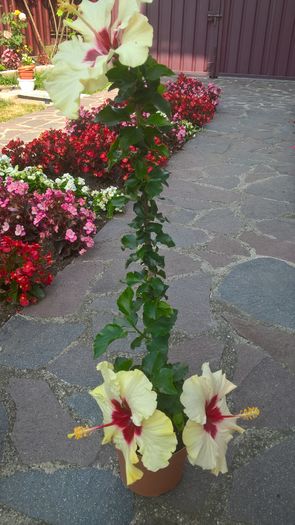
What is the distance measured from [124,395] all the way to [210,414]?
0.30m

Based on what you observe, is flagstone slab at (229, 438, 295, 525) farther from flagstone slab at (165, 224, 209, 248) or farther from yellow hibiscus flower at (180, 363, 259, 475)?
flagstone slab at (165, 224, 209, 248)

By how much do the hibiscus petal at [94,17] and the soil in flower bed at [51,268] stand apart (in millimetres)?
2002

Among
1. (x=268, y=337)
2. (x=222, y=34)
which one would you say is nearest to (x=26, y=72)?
(x=222, y=34)

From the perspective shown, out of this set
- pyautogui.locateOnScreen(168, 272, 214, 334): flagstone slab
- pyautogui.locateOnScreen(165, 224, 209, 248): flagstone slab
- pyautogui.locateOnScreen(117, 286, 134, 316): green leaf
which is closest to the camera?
pyautogui.locateOnScreen(117, 286, 134, 316): green leaf

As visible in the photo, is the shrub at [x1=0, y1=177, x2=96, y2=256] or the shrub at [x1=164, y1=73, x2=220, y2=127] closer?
the shrub at [x1=0, y1=177, x2=96, y2=256]

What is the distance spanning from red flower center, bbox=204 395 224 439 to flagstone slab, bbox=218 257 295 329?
1.33m

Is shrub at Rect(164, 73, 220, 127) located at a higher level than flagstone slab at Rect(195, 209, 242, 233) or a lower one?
higher

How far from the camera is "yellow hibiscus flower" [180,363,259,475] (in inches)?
52.2

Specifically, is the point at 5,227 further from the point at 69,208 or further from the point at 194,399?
the point at 194,399

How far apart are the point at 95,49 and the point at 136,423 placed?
985 mm

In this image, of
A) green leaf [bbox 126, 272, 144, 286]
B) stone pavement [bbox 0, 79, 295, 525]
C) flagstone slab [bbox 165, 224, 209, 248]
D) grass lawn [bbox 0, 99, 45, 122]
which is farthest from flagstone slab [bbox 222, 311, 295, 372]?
grass lawn [bbox 0, 99, 45, 122]

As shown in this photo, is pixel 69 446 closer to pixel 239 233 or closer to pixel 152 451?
pixel 152 451

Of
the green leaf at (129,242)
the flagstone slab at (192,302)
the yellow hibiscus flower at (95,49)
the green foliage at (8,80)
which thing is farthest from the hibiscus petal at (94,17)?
the green foliage at (8,80)

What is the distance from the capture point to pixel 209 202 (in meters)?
4.36
